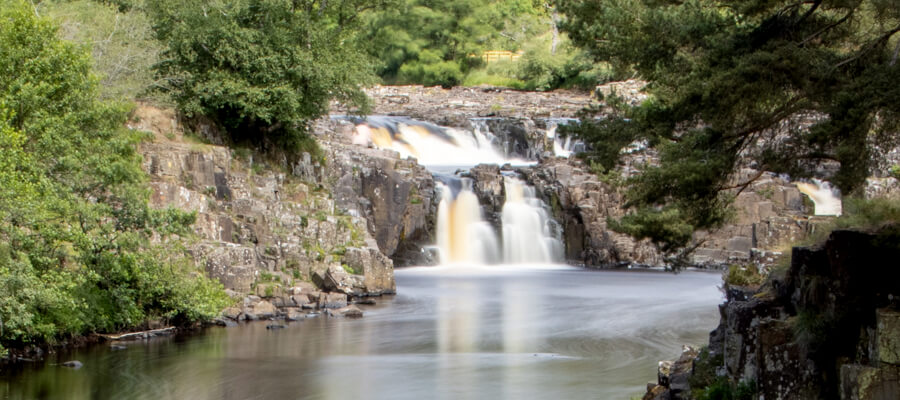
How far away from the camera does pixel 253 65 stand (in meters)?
34.4

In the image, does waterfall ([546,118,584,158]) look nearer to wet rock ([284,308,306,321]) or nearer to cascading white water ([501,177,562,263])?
cascading white water ([501,177,562,263])

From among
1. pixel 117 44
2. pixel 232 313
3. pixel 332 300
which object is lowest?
pixel 232 313

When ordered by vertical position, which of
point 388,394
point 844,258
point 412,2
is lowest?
point 388,394

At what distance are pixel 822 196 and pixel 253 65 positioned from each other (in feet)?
95.9

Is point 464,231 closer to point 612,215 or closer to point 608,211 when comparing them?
point 608,211

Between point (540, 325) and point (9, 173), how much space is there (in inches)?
622

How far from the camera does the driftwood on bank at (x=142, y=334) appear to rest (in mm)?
23728

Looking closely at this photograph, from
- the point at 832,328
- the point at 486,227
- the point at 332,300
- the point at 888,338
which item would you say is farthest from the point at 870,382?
the point at 486,227

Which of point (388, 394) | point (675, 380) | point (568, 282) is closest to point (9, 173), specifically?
point (388, 394)

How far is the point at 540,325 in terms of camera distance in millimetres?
28688

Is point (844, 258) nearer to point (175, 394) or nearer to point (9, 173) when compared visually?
point (175, 394)

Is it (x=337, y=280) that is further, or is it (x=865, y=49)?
(x=337, y=280)

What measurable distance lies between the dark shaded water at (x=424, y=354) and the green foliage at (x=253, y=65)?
8.49m

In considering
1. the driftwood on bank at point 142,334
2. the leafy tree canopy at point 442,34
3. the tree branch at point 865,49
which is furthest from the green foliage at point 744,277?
the leafy tree canopy at point 442,34
